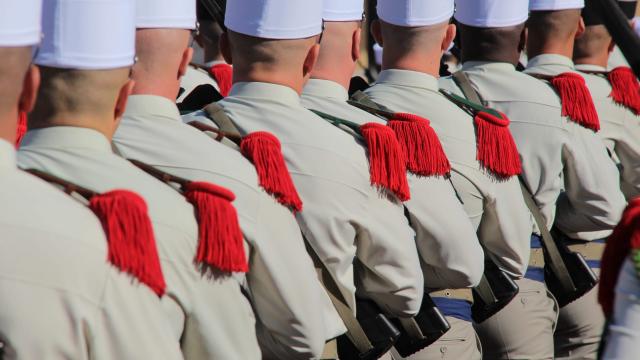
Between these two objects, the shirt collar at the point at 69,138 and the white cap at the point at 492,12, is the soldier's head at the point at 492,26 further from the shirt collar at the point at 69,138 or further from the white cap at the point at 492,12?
the shirt collar at the point at 69,138

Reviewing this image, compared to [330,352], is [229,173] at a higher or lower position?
higher

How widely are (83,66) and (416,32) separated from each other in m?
1.91

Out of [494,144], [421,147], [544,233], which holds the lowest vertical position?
[544,233]

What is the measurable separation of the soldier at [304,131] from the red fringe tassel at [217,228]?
2.02 ft

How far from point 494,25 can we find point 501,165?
76cm

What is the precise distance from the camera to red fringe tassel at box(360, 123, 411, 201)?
3.53 m

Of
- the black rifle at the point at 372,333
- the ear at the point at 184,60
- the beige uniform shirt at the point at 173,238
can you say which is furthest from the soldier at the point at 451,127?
the beige uniform shirt at the point at 173,238

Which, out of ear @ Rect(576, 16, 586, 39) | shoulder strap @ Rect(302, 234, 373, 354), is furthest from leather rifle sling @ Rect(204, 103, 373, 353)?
ear @ Rect(576, 16, 586, 39)

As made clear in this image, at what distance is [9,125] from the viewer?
2238 millimetres

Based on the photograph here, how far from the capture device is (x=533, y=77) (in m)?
4.88

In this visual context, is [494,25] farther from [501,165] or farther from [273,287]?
[273,287]

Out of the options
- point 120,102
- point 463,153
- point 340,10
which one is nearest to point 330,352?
point 463,153

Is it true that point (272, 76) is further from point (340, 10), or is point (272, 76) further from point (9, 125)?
point (9, 125)

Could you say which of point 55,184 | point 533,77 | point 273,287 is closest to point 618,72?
point 533,77
